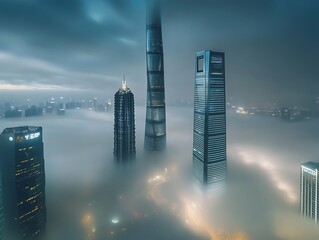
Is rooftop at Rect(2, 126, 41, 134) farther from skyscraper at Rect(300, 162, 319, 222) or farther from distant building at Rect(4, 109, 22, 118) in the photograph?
skyscraper at Rect(300, 162, 319, 222)

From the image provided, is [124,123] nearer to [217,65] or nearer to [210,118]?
[210,118]

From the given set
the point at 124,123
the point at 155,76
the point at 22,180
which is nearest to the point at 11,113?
the point at 124,123

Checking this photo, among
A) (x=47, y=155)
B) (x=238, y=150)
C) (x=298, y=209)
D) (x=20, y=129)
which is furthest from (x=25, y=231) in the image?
(x=238, y=150)

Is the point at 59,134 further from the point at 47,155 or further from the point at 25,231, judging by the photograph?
the point at 25,231

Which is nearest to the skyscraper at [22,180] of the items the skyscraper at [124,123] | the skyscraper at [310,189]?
the skyscraper at [124,123]

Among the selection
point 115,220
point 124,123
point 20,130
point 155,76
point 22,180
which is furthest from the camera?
point 155,76

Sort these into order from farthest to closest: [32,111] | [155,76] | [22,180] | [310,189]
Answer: [32,111] → [155,76] → [310,189] → [22,180]

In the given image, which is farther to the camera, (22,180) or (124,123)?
(124,123)
